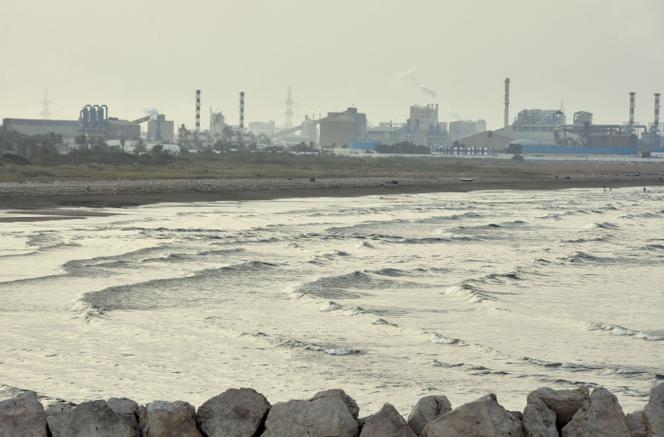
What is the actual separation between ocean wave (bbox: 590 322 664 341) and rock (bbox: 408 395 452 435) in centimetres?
1110

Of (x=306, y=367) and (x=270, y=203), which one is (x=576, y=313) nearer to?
(x=306, y=367)

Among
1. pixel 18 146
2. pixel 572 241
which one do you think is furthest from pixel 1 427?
pixel 18 146

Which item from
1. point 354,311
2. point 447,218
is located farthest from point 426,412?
point 447,218

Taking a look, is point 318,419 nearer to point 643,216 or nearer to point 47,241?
point 47,241

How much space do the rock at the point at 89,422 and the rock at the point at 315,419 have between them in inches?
41.4

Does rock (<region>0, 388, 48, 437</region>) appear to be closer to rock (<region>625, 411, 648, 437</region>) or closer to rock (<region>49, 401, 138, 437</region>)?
rock (<region>49, 401, 138, 437</region>)

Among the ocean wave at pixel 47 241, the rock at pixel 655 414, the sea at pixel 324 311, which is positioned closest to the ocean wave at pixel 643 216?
the sea at pixel 324 311

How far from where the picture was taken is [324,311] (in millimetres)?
20891

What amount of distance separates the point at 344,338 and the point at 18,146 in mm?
102132

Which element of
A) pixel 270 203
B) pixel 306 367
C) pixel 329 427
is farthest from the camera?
pixel 270 203

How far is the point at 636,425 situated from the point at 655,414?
222 mm

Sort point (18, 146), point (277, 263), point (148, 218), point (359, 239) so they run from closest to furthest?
point (277, 263)
point (359, 239)
point (148, 218)
point (18, 146)

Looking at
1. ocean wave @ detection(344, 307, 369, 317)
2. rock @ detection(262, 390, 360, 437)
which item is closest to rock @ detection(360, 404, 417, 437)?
rock @ detection(262, 390, 360, 437)

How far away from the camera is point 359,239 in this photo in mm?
38312
